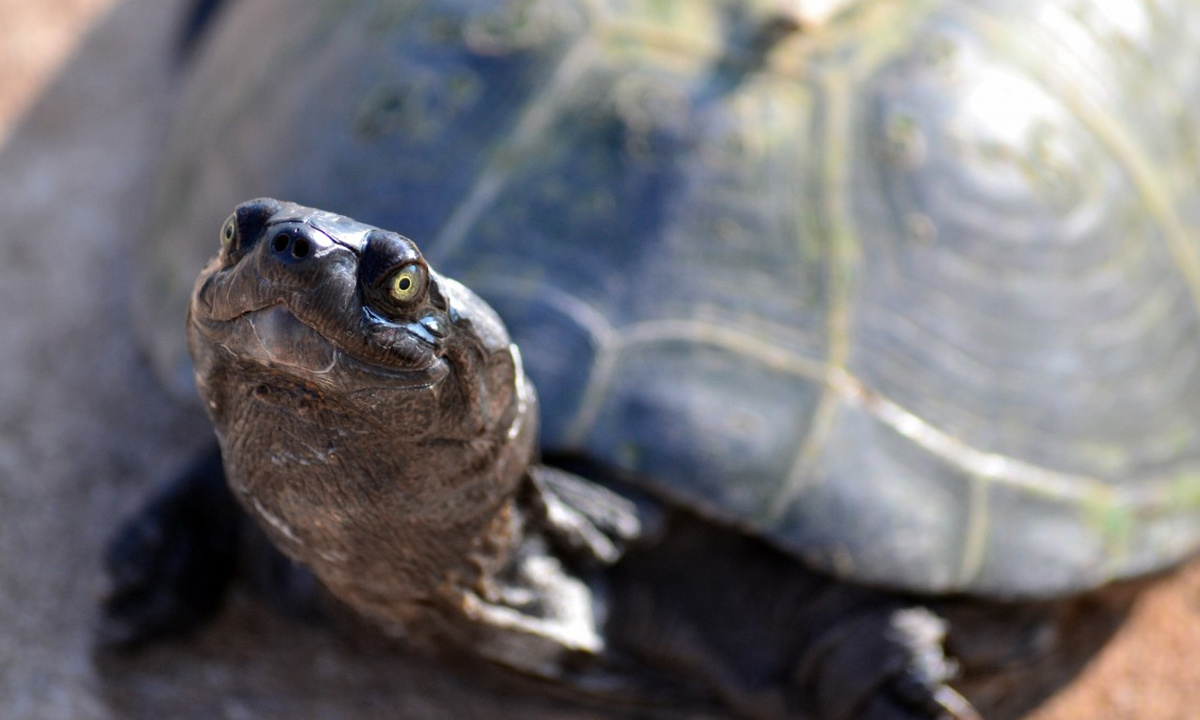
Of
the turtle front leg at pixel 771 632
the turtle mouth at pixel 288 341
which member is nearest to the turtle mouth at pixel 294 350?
the turtle mouth at pixel 288 341

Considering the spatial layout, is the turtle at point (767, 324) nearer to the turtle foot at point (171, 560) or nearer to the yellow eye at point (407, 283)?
the turtle foot at point (171, 560)

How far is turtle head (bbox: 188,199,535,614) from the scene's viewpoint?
3.58 feet

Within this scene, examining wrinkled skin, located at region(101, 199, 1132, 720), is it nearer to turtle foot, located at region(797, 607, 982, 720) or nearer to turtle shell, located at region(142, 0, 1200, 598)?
turtle foot, located at region(797, 607, 982, 720)

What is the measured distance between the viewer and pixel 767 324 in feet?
5.96

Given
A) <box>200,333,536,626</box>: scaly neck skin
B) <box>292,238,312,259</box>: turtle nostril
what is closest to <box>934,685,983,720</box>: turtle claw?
<box>200,333,536,626</box>: scaly neck skin

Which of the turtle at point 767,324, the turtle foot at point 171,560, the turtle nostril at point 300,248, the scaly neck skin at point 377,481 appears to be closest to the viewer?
the turtle nostril at point 300,248

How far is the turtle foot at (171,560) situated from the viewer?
1909 millimetres

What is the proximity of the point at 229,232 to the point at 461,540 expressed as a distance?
501 mm

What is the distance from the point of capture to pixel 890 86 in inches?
76.0

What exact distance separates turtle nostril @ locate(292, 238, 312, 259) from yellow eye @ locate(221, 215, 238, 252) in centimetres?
9

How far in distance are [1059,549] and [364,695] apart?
113 cm

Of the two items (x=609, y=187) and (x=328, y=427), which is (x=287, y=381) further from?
(x=609, y=187)

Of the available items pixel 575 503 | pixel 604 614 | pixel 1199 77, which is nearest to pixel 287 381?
pixel 575 503

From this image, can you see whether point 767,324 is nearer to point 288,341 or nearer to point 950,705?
point 950,705
